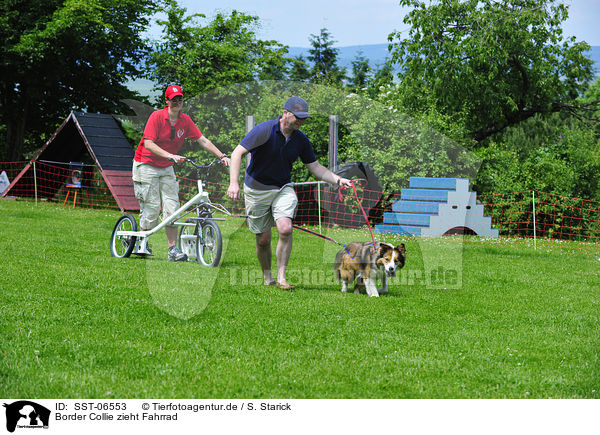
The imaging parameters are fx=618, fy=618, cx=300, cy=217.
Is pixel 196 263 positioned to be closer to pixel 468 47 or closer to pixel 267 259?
pixel 267 259

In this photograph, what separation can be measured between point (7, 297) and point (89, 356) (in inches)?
73.1

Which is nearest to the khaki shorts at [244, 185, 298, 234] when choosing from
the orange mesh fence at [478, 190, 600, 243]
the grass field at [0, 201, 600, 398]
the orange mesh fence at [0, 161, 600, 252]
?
the grass field at [0, 201, 600, 398]

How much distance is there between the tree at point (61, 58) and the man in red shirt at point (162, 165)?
60.6ft

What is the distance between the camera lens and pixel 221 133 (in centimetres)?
1697

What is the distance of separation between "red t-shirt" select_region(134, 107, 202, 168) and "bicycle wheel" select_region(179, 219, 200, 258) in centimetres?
83

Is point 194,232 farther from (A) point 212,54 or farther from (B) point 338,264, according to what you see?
(A) point 212,54

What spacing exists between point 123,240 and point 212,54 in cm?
1552

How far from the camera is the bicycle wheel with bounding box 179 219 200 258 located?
750 centimetres

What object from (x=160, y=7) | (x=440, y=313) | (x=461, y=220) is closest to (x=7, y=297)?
(x=440, y=313)

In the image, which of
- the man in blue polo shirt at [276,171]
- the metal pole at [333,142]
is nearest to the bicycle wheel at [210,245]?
the man in blue polo shirt at [276,171]

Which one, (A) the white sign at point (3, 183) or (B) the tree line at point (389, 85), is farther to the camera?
(A) the white sign at point (3, 183)

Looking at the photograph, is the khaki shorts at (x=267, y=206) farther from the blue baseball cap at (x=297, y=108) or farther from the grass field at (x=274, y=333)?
the blue baseball cap at (x=297, y=108)
